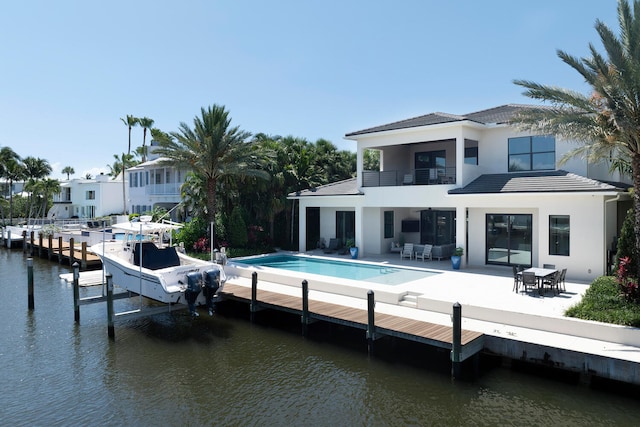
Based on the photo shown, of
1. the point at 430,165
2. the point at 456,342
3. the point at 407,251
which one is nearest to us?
the point at 456,342

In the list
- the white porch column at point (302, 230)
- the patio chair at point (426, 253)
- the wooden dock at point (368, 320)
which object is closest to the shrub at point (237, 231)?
the white porch column at point (302, 230)

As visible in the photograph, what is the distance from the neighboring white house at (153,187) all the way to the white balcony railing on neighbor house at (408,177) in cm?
2075

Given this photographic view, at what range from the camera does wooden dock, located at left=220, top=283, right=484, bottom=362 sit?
36.0ft

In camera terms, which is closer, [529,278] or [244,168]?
[529,278]

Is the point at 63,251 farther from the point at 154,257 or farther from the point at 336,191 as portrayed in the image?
the point at 336,191

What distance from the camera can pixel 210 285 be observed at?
1527cm

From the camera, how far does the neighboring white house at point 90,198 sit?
5469 centimetres

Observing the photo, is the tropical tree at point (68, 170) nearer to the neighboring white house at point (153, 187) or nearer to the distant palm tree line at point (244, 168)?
the neighboring white house at point (153, 187)

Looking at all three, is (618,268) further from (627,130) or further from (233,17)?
(233,17)

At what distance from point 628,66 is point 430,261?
1357 centimetres

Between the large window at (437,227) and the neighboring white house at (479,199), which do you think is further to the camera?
the large window at (437,227)

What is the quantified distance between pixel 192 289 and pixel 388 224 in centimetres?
1428

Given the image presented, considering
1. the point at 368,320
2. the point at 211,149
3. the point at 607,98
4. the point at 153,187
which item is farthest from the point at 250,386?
the point at 153,187

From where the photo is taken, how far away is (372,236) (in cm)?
2584
